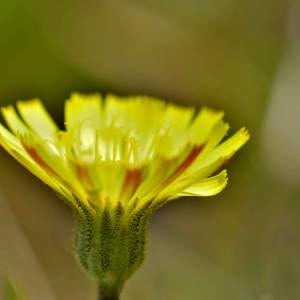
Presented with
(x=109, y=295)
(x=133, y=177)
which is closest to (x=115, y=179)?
(x=133, y=177)

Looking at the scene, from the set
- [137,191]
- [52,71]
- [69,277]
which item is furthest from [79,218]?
[52,71]

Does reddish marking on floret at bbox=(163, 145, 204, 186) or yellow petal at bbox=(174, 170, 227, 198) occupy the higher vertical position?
reddish marking on floret at bbox=(163, 145, 204, 186)

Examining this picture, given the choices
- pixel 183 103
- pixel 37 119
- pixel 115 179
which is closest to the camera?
pixel 115 179

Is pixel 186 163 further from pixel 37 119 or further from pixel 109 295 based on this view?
pixel 37 119

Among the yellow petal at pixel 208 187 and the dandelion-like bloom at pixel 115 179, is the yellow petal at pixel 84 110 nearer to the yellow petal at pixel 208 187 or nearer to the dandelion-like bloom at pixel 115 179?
the dandelion-like bloom at pixel 115 179

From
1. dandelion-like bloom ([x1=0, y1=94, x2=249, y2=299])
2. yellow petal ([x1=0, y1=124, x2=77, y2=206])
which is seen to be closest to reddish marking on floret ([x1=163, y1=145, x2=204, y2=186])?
dandelion-like bloom ([x1=0, y1=94, x2=249, y2=299])

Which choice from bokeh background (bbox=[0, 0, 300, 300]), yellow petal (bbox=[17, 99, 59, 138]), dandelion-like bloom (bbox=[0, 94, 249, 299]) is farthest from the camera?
bokeh background (bbox=[0, 0, 300, 300])

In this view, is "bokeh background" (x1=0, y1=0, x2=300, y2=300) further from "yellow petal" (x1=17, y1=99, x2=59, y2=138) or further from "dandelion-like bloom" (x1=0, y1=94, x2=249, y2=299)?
"yellow petal" (x1=17, y1=99, x2=59, y2=138)

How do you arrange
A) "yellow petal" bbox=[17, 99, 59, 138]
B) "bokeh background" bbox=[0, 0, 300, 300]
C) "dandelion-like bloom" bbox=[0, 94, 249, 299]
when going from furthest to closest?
1. "bokeh background" bbox=[0, 0, 300, 300]
2. "yellow petal" bbox=[17, 99, 59, 138]
3. "dandelion-like bloom" bbox=[0, 94, 249, 299]
